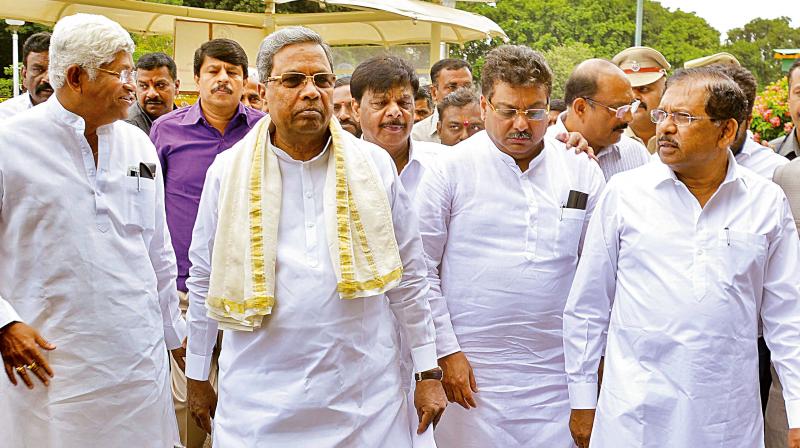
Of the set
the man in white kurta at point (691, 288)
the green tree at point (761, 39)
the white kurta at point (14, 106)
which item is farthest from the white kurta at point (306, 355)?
the green tree at point (761, 39)

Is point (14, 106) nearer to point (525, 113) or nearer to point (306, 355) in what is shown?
point (525, 113)

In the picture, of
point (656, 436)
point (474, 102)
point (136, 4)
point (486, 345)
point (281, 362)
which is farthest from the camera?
point (136, 4)

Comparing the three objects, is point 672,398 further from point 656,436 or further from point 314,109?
point 314,109

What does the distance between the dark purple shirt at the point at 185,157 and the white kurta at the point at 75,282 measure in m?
1.64

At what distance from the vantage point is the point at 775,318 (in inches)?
168

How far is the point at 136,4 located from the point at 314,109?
11.8m

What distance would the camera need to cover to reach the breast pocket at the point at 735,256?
4176mm

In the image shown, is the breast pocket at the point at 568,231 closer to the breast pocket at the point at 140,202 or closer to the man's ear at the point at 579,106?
the man's ear at the point at 579,106

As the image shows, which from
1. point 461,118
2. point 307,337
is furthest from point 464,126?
point 307,337

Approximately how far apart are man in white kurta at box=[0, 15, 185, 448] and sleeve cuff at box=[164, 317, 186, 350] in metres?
0.28

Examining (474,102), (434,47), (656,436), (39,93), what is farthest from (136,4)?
(656,436)

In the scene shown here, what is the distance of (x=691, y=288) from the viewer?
4184 millimetres

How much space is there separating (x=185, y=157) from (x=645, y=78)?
299 centimetres

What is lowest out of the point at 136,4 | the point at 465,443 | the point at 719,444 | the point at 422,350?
the point at 465,443
